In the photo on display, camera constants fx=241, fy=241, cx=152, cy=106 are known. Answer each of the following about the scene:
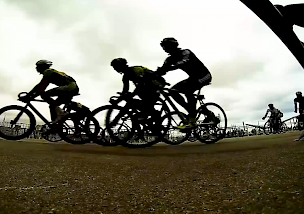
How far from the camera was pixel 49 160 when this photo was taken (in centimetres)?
310

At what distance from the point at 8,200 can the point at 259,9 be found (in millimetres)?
1802

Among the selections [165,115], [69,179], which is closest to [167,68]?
[165,115]

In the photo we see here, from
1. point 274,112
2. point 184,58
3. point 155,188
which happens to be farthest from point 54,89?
point 274,112

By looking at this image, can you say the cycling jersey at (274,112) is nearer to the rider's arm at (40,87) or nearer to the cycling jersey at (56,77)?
the cycling jersey at (56,77)

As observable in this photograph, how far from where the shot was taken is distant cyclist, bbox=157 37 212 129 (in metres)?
5.61

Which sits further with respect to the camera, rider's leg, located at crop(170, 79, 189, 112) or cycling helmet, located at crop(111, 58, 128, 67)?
rider's leg, located at crop(170, 79, 189, 112)

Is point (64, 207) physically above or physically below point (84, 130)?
below

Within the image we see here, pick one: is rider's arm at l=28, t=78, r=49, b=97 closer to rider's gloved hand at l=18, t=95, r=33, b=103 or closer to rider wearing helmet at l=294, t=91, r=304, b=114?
rider's gloved hand at l=18, t=95, r=33, b=103

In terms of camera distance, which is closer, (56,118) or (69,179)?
(69,179)

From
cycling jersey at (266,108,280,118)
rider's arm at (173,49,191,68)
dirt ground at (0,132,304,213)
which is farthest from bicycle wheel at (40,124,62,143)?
cycling jersey at (266,108,280,118)

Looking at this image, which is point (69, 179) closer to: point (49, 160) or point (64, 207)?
point (64, 207)

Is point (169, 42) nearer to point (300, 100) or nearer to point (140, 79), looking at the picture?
point (140, 79)

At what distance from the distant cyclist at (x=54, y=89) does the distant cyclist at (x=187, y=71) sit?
7.99 feet

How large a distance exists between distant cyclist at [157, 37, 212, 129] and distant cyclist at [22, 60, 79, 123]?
2.44m
